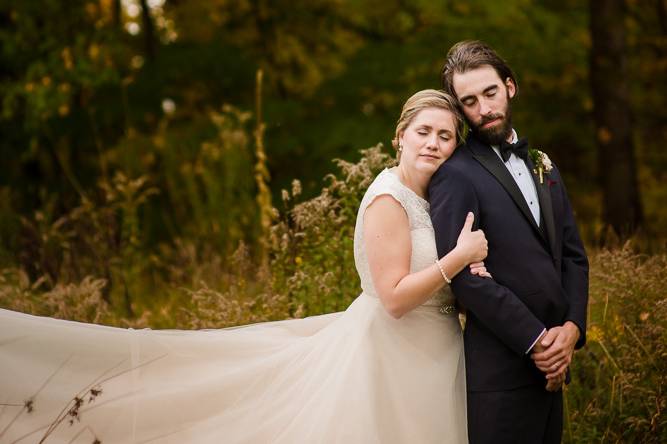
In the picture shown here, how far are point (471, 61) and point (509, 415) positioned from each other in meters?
1.41

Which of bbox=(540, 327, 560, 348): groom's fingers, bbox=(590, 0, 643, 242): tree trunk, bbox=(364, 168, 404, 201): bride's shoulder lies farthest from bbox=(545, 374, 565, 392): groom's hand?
bbox=(590, 0, 643, 242): tree trunk

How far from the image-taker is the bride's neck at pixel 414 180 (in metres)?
2.92

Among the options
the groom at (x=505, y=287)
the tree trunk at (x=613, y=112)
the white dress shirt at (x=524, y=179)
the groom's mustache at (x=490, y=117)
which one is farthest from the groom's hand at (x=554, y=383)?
the tree trunk at (x=613, y=112)

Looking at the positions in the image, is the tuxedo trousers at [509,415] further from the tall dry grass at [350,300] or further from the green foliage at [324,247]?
the green foliage at [324,247]

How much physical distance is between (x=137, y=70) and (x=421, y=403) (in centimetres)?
655

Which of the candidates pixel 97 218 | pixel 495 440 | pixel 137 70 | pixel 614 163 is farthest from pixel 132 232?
pixel 614 163

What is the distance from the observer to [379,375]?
2889mm

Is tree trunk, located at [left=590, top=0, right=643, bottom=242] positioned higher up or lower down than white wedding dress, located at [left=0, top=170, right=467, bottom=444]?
higher up

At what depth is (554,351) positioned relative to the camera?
2.69m

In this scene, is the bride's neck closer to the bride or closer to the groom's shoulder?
the bride

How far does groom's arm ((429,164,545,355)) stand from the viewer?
2615 millimetres

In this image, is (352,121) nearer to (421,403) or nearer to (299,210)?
(299,210)

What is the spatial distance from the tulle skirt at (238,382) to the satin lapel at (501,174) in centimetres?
56

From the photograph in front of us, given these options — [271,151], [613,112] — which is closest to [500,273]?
[271,151]
